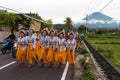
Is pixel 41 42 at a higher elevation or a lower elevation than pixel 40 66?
higher

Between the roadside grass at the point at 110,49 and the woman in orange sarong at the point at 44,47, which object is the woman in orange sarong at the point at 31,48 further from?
the roadside grass at the point at 110,49

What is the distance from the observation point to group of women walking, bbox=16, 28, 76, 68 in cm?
1722

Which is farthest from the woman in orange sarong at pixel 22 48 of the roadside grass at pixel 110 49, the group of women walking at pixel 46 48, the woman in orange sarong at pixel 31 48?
the roadside grass at pixel 110 49

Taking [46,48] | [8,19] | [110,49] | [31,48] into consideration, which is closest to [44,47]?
A: [46,48]

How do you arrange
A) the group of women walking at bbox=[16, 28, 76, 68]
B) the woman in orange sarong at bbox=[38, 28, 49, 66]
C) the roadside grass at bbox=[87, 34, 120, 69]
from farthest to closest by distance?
the roadside grass at bbox=[87, 34, 120, 69] → the woman in orange sarong at bbox=[38, 28, 49, 66] → the group of women walking at bbox=[16, 28, 76, 68]

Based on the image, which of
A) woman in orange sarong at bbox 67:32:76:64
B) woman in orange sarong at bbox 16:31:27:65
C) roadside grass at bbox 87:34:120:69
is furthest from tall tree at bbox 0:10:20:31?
woman in orange sarong at bbox 67:32:76:64

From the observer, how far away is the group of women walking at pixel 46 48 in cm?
1722

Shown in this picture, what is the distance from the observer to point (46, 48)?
57.8 feet

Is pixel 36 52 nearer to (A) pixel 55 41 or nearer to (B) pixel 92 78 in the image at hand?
(A) pixel 55 41

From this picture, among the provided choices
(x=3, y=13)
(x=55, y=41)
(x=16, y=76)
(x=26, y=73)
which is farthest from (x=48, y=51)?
(x=3, y=13)

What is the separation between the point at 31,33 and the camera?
1745cm

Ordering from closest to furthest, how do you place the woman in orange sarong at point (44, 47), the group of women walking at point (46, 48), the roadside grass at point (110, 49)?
the group of women walking at point (46, 48) < the woman in orange sarong at point (44, 47) < the roadside grass at point (110, 49)

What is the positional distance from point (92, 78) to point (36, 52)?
236 inches

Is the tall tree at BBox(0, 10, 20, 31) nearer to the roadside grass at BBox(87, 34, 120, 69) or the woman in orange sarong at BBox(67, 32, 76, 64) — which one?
the roadside grass at BBox(87, 34, 120, 69)
